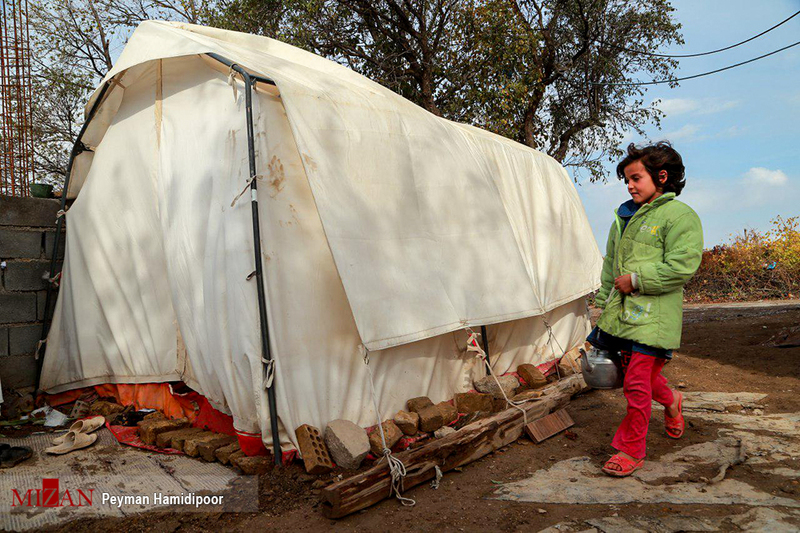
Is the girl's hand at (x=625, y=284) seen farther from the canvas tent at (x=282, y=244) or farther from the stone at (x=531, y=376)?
the stone at (x=531, y=376)

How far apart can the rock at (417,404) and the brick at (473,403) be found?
10.4 inches

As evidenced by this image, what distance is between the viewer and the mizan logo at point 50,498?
282 centimetres

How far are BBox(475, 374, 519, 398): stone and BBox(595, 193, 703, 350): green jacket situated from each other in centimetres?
125

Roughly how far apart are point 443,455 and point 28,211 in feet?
12.8

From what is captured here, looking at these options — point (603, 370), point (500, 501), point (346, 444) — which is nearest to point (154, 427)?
point (346, 444)

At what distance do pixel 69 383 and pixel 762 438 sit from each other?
508 centimetres

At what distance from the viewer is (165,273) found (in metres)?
4.09

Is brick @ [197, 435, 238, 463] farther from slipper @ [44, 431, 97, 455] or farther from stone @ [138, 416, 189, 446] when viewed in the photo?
slipper @ [44, 431, 97, 455]

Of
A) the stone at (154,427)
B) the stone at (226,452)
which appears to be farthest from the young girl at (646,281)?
the stone at (154,427)

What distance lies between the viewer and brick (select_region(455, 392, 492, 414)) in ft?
12.6

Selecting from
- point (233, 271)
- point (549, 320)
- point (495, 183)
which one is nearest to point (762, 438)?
point (549, 320)

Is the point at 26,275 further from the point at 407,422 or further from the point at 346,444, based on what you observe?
the point at 407,422

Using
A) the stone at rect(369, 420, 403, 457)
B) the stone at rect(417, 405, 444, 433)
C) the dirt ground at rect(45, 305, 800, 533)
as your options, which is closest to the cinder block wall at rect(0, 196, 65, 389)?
the dirt ground at rect(45, 305, 800, 533)

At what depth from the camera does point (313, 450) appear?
3.03 metres
